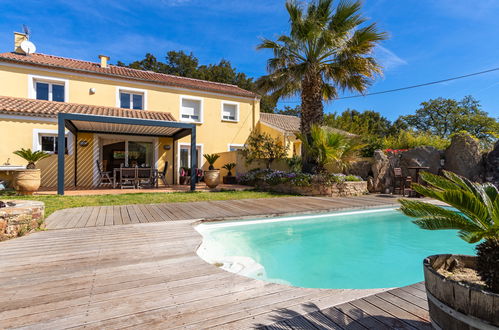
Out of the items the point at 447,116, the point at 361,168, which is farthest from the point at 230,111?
the point at 447,116

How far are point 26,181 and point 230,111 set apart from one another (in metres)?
11.0

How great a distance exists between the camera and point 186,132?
12.8m

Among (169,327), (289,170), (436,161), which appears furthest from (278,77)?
(169,327)

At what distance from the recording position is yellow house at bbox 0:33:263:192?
11.3 m

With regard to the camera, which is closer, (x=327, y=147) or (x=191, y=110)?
(x=327, y=147)

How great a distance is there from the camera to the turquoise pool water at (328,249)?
4156 mm

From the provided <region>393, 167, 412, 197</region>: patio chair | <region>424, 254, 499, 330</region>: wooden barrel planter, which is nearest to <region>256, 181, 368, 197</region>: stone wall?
<region>393, 167, 412, 197</region>: patio chair

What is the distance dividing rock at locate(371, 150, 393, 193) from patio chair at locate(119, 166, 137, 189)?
11.1 metres

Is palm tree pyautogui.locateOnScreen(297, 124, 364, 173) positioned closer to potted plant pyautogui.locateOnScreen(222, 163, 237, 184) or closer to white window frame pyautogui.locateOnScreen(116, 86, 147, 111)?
potted plant pyautogui.locateOnScreen(222, 163, 237, 184)

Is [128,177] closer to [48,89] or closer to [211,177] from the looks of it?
[211,177]

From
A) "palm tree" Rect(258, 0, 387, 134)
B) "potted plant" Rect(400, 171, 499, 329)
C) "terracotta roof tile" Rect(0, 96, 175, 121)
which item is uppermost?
"palm tree" Rect(258, 0, 387, 134)

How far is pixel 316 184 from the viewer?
10875mm

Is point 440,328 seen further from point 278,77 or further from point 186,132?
point 186,132

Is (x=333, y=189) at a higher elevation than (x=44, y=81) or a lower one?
lower
